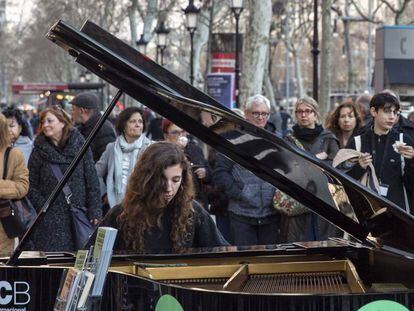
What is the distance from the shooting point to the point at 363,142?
27.6 feet

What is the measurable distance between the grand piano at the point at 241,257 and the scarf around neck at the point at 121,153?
13.4 ft

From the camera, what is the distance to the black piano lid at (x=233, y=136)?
4.29 meters

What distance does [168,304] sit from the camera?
419cm

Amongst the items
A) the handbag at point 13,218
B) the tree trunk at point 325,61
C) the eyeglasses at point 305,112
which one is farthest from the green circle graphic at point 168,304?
the tree trunk at point 325,61

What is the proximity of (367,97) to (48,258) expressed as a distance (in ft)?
29.8

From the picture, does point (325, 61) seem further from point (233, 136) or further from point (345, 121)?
point (233, 136)

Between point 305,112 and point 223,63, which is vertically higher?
point 223,63

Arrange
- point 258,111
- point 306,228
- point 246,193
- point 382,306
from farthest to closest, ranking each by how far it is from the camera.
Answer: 1. point 258,111
2. point 246,193
3. point 306,228
4. point 382,306

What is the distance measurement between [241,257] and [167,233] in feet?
1.60

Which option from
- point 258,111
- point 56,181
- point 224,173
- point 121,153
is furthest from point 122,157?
point 258,111

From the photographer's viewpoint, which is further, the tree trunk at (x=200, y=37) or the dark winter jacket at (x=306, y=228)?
the tree trunk at (x=200, y=37)

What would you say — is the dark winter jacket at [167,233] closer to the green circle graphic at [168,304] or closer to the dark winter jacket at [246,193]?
the green circle graphic at [168,304]

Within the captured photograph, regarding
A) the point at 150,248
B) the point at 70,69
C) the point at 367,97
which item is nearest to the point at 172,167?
the point at 150,248

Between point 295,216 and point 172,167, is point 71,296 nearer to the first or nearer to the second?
point 172,167
